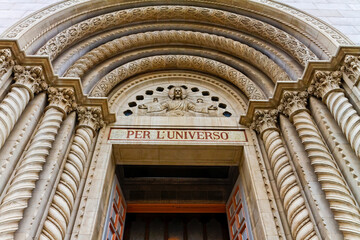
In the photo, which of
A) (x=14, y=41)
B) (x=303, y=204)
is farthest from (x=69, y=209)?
(x=303, y=204)

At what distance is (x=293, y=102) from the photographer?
5.27 metres

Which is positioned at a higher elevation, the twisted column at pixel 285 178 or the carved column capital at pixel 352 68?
the carved column capital at pixel 352 68

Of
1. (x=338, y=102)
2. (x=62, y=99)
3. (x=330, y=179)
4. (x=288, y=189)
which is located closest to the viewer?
(x=330, y=179)

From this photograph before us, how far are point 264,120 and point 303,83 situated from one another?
3.43 ft

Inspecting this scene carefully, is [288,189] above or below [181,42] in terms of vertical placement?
below

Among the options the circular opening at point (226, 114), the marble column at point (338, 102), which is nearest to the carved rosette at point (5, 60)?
the circular opening at point (226, 114)

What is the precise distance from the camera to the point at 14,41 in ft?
15.7

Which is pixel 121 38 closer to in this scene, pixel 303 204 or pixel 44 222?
pixel 44 222

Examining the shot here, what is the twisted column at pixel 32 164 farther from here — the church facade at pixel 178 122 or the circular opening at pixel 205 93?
the circular opening at pixel 205 93

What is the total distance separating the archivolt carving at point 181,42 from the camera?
6125mm

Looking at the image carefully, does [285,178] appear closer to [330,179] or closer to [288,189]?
[288,189]

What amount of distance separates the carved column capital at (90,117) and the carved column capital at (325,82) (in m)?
4.25

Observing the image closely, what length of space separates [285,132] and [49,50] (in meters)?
4.97

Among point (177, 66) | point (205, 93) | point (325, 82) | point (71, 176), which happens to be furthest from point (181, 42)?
point (71, 176)
